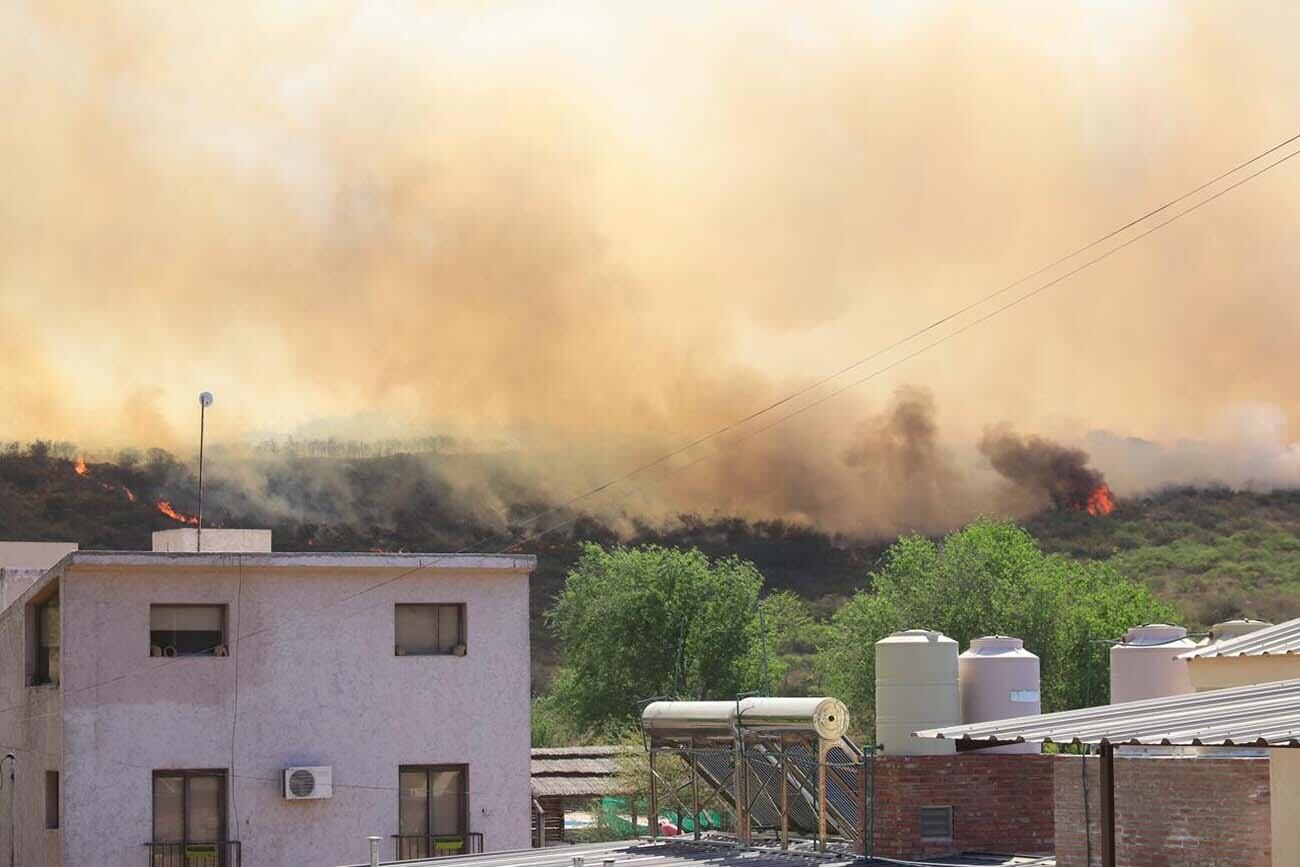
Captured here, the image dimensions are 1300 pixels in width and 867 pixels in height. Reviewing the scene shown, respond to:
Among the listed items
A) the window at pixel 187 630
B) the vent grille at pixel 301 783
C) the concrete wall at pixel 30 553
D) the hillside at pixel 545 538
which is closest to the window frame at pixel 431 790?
the vent grille at pixel 301 783

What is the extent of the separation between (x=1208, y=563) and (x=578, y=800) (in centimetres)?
8042

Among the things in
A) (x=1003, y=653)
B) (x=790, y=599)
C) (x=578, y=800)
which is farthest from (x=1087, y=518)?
(x=1003, y=653)

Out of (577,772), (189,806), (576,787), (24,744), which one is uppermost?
(24,744)

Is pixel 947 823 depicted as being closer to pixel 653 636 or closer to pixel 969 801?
pixel 969 801

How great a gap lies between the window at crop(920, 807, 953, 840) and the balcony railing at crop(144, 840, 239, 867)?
1566 cm

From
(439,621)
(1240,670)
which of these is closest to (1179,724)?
(1240,670)

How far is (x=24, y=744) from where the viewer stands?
39.1m

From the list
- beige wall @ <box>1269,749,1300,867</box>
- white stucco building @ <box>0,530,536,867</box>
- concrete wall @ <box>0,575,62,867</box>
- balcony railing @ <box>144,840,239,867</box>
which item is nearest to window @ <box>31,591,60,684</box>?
white stucco building @ <box>0,530,536,867</box>

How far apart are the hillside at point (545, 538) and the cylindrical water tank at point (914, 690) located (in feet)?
308

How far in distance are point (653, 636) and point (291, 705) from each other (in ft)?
206

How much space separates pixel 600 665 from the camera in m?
96.8

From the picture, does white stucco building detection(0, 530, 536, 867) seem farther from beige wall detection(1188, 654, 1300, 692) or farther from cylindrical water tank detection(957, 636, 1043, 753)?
beige wall detection(1188, 654, 1300, 692)

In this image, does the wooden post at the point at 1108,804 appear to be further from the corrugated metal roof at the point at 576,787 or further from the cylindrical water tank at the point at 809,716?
the corrugated metal roof at the point at 576,787

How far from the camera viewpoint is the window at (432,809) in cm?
3553
